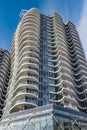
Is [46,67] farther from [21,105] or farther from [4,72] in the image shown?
[4,72]

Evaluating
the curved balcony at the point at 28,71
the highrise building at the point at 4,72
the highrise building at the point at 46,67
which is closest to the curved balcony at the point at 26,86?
the highrise building at the point at 46,67

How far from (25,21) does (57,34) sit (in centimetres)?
1720

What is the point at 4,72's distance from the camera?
11912 centimetres

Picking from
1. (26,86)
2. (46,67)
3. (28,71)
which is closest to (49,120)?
(26,86)

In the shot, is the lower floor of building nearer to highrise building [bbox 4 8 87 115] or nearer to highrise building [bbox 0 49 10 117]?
highrise building [bbox 4 8 87 115]

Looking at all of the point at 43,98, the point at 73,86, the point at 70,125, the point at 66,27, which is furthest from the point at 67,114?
the point at 66,27

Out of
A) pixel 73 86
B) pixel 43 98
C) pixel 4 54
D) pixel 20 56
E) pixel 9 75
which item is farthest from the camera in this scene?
pixel 4 54

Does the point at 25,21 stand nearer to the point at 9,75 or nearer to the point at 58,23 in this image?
the point at 58,23

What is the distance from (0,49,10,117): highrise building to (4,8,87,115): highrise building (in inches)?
185

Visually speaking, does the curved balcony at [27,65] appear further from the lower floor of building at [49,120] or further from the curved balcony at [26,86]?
the lower floor of building at [49,120]

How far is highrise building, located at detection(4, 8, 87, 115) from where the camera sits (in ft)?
287

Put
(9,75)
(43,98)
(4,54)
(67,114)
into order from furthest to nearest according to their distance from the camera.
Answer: (4,54)
(9,75)
(43,98)
(67,114)

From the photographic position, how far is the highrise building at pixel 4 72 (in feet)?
364

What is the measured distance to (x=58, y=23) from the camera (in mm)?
127188
